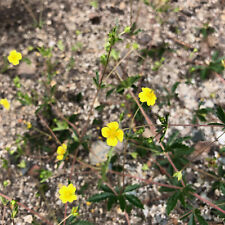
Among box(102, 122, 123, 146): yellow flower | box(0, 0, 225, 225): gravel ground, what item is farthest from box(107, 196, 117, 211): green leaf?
box(102, 122, 123, 146): yellow flower

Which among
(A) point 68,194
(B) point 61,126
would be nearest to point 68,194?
(A) point 68,194

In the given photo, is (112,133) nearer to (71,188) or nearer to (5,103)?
(71,188)

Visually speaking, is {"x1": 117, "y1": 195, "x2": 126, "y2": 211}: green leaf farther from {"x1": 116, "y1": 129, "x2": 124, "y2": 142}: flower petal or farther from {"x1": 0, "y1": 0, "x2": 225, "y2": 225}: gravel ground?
{"x1": 116, "y1": 129, "x2": 124, "y2": 142}: flower petal

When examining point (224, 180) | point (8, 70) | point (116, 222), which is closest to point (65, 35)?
point (8, 70)

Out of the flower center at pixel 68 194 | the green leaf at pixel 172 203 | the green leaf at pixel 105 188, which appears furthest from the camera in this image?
the green leaf at pixel 105 188

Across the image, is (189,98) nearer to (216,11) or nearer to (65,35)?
(216,11)

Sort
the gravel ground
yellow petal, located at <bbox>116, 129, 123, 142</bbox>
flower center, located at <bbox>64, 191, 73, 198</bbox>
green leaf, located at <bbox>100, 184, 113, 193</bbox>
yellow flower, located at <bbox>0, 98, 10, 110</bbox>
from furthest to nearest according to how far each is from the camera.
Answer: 1. yellow flower, located at <bbox>0, 98, 10, 110</bbox>
2. the gravel ground
3. green leaf, located at <bbox>100, 184, 113, 193</bbox>
4. flower center, located at <bbox>64, 191, 73, 198</bbox>
5. yellow petal, located at <bbox>116, 129, 123, 142</bbox>

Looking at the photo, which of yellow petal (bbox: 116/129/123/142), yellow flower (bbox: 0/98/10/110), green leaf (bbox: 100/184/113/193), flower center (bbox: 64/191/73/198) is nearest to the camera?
yellow petal (bbox: 116/129/123/142)

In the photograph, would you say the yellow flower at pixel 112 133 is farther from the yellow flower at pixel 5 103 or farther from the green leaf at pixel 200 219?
the yellow flower at pixel 5 103

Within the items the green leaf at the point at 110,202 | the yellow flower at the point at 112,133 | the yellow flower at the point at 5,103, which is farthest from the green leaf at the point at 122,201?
the yellow flower at the point at 5,103
